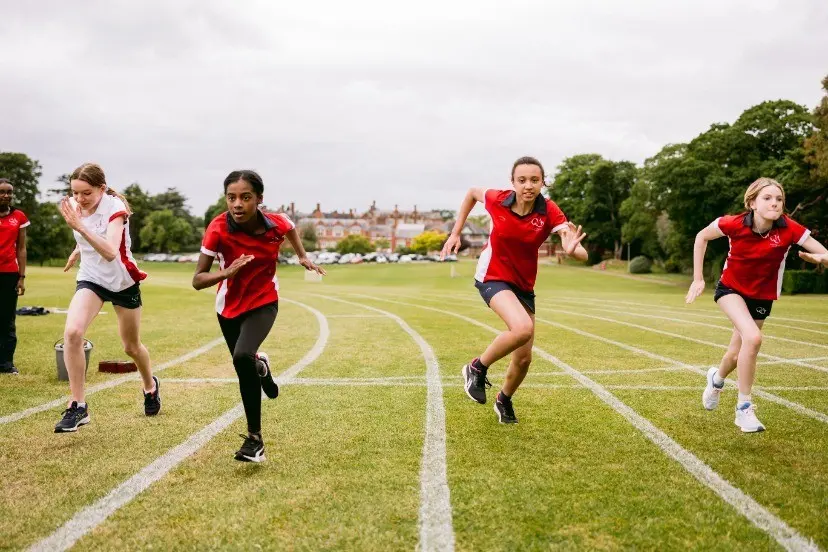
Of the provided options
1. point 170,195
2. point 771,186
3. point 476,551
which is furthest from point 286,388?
point 170,195

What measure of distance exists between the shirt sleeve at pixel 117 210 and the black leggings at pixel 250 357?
5.19ft

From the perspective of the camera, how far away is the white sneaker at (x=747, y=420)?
16.9ft

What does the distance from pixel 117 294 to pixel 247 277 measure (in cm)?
160

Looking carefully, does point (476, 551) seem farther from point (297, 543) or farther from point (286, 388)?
point (286, 388)

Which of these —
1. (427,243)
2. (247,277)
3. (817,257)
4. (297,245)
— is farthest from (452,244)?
(427,243)

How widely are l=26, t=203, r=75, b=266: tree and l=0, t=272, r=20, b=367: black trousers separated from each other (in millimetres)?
73922

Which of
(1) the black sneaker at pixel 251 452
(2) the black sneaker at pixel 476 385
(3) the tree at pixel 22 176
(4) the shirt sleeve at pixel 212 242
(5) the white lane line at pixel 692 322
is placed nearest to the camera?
(1) the black sneaker at pixel 251 452

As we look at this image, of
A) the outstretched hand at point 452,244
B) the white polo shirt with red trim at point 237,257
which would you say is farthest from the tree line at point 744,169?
the white polo shirt with red trim at point 237,257

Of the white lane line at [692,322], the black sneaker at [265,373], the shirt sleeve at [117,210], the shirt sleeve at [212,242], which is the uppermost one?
the shirt sleeve at [117,210]

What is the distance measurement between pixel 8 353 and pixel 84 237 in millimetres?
4143

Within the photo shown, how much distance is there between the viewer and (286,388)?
23.6 ft

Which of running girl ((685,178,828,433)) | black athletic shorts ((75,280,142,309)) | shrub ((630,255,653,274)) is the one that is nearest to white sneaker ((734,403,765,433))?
running girl ((685,178,828,433))

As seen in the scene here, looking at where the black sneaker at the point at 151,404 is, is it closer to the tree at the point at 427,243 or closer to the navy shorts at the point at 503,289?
the navy shorts at the point at 503,289

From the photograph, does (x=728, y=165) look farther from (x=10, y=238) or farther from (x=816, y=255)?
(x=10, y=238)
